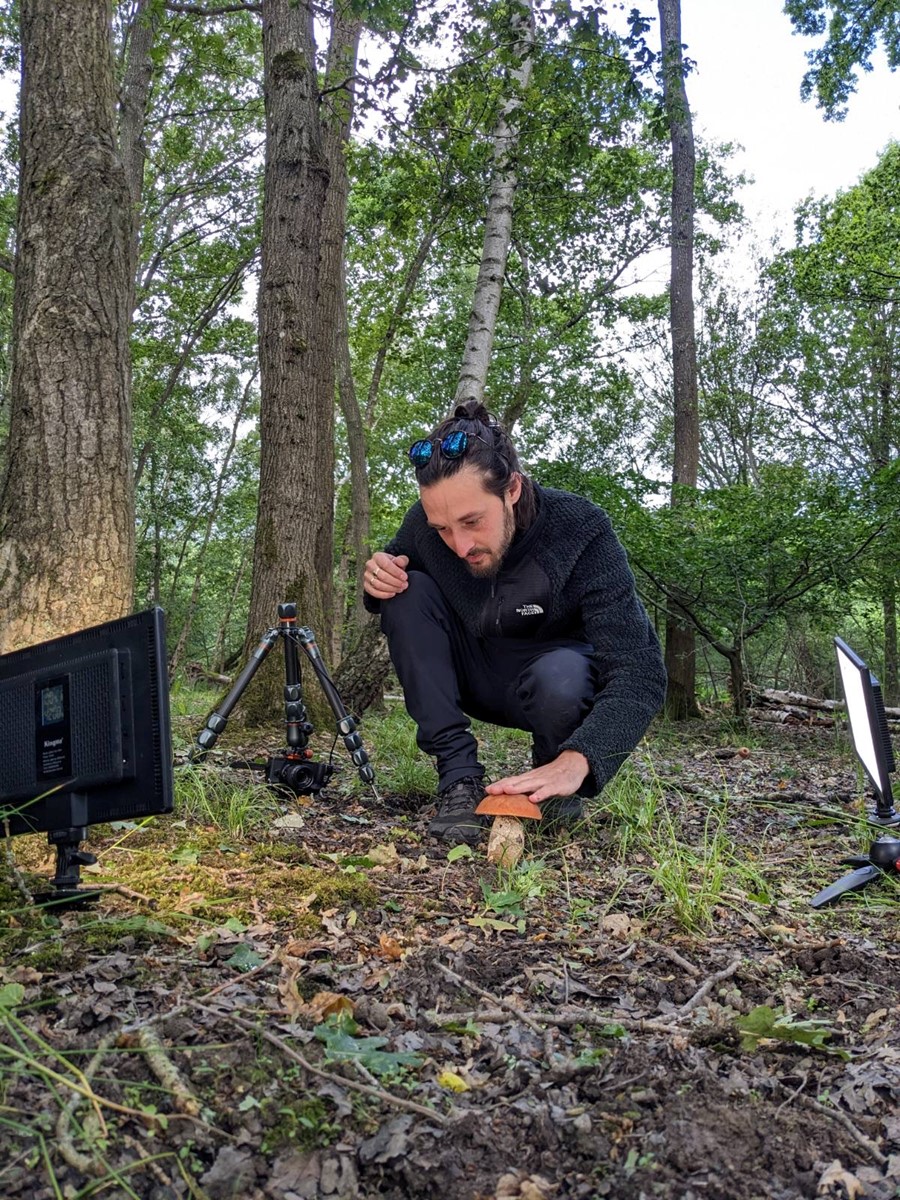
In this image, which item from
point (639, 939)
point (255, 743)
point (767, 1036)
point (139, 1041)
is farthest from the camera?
point (255, 743)

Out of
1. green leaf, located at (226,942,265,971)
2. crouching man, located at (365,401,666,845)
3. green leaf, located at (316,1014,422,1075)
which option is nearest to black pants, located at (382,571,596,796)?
crouching man, located at (365,401,666,845)

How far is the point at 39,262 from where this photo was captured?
3.06 m

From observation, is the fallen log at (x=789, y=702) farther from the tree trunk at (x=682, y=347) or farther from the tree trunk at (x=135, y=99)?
the tree trunk at (x=135, y=99)

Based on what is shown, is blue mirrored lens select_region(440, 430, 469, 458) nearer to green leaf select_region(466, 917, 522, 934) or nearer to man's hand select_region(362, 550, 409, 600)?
man's hand select_region(362, 550, 409, 600)

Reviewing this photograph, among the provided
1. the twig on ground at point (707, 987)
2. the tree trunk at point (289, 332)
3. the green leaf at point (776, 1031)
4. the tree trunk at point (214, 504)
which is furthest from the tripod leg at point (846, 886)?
the tree trunk at point (214, 504)

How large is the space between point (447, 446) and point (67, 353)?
1.39 m

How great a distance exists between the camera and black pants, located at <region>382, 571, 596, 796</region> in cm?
325

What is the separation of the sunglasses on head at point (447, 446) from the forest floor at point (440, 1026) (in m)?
1.40

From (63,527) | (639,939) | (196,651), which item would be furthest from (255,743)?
(196,651)

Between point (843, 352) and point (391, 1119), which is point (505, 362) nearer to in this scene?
point (843, 352)

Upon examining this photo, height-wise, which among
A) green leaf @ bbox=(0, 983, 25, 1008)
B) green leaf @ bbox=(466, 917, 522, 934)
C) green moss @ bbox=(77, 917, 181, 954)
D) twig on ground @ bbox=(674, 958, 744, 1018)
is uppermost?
green leaf @ bbox=(0, 983, 25, 1008)

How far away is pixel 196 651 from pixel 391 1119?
87.2 ft

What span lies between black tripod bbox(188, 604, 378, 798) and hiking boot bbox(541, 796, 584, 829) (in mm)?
866

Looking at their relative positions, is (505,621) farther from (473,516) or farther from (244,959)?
(244,959)
